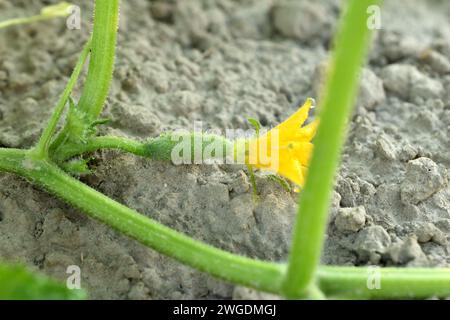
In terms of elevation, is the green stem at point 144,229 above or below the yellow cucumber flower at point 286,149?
below

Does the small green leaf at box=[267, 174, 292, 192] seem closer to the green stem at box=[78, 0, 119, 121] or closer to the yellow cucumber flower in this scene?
the yellow cucumber flower

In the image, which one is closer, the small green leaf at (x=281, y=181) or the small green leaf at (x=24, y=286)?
the small green leaf at (x=24, y=286)

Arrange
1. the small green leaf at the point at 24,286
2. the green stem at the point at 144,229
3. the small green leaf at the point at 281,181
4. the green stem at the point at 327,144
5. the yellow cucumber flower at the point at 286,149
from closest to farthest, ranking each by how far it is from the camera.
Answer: the green stem at the point at 327,144, the small green leaf at the point at 24,286, the green stem at the point at 144,229, the yellow cucumber flower at the point at 286,149, the small green leaf at the point at 281,181

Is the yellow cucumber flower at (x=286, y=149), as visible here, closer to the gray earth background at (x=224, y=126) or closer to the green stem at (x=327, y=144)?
the gray earth background at (x=224, y=126)

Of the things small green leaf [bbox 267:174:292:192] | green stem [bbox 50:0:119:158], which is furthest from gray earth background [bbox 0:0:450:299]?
green stem [bbox 50:0:119:158]

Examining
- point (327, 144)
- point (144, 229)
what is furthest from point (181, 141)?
point (327, 144)

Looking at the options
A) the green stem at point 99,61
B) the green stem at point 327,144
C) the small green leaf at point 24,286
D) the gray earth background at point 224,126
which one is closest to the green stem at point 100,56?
the green stem at point 99,61

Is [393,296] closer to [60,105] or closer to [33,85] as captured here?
[60,105]
